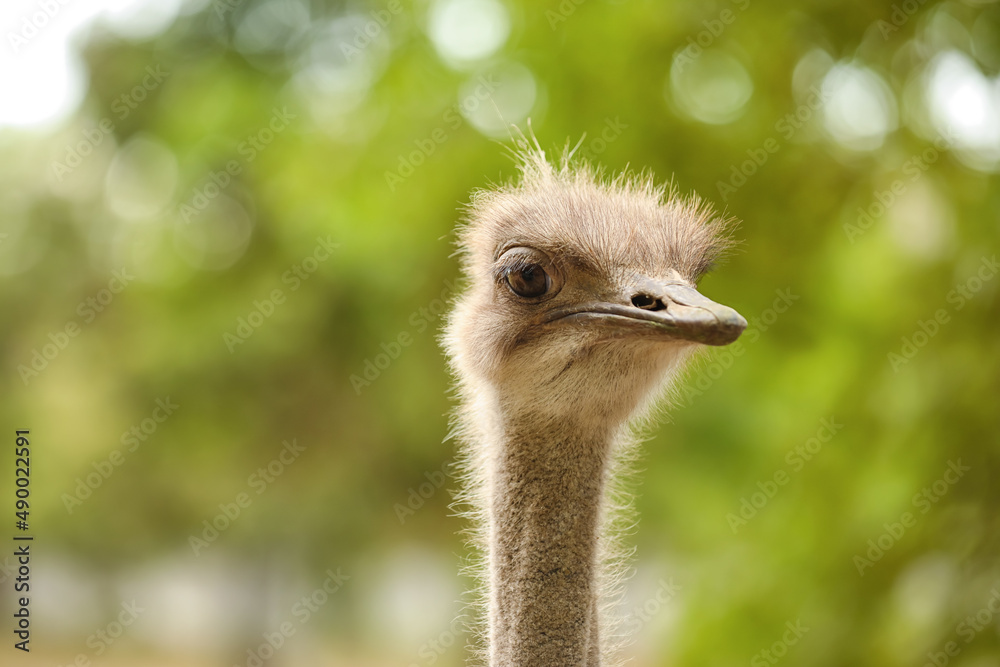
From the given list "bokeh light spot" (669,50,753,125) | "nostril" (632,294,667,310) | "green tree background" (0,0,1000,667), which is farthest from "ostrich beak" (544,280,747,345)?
"bokeh light spot" (669,50,753,125)

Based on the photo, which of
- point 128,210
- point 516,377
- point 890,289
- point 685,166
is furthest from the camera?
point 128,210

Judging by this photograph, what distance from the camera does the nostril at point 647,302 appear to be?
1.71m

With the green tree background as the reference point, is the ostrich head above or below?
below

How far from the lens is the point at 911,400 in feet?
11.9

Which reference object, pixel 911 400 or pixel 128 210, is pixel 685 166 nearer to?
pixel 911 400

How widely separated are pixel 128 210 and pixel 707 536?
601cm

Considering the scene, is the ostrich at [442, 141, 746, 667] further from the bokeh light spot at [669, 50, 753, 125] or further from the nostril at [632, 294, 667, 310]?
the bokeh light spot at [669, 50, 753, 125]

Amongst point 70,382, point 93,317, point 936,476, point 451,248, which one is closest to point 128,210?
point 93,317

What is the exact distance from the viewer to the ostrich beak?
150 centimetres

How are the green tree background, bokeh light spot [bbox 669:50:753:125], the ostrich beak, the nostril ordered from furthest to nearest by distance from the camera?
1. bokeh light spot [bbox 669:50:753:125]
2. the green tree background
3. the nostril
4. the ostrich beak

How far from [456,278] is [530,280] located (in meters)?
3.76

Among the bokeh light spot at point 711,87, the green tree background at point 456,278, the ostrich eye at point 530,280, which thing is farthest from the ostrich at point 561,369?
the bokeh light spot at point 711,87

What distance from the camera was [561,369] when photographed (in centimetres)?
188

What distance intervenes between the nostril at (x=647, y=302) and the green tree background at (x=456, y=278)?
3.83 feet
